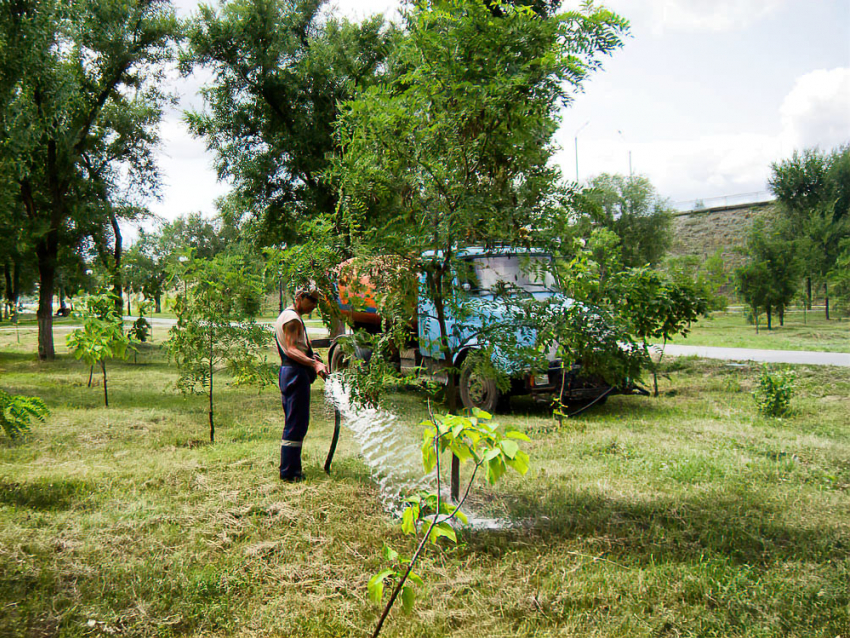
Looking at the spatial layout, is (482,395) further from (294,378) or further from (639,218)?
(639,218)

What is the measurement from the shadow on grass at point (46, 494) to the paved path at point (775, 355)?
11188 mm

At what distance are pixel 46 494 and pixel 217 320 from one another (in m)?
2.61

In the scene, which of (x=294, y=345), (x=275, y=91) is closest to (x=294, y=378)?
(x=294, y=345)

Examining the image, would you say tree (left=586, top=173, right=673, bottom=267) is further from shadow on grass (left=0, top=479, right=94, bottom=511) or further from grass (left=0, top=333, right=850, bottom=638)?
shadow on grass (left=0, top=479, right=94, bottom=511)

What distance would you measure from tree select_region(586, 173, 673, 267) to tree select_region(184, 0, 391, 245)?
24.2m

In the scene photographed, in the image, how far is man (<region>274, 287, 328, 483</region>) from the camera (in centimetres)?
546

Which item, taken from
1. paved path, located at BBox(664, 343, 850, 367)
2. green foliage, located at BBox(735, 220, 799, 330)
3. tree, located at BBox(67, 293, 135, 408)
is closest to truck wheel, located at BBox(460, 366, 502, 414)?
tree, located at BBox(67, 293, 135, 408)

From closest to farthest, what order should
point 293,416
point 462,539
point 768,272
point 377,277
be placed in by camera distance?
1. point 462,539
2. point 377,277
3. point 293,416
4. point 768,272

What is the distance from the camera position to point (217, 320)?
709 centimetres

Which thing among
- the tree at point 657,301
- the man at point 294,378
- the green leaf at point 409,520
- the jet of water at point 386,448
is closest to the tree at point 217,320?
the jet of water at point 386,448

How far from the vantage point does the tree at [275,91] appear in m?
13.3

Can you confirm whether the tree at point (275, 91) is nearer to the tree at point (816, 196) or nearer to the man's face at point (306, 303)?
the man's face at point (306, 303)

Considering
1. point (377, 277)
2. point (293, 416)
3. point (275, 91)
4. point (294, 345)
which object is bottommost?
point (293, 416)

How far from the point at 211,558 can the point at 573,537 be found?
8.13 ft
